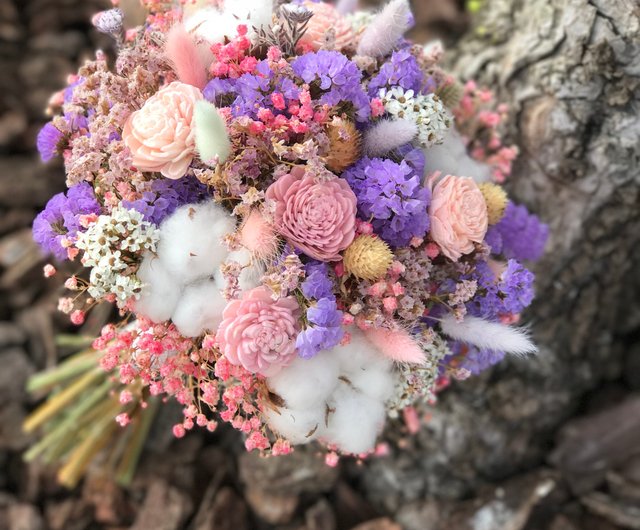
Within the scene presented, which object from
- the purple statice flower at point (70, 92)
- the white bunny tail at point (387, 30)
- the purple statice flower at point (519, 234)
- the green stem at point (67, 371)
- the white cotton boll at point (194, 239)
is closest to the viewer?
the white cotton boll at point (194, 239)

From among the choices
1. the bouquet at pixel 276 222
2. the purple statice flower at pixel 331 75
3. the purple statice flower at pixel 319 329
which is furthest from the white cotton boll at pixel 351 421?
the purple statice flower at pixel 331 75

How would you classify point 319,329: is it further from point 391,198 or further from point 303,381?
point 391,198

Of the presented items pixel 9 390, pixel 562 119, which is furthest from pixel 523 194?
pixel 9 390

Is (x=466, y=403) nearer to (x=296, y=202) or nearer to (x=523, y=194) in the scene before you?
(x=523, y=194)

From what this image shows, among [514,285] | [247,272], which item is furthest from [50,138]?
[514,285]

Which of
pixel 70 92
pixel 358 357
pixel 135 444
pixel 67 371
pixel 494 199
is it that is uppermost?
pixel 70 92

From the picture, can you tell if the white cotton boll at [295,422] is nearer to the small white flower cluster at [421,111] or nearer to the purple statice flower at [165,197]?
the purple statice flower at [165,197]

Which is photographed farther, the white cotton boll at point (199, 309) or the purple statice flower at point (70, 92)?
the purple statice flower at point (70, 92)
